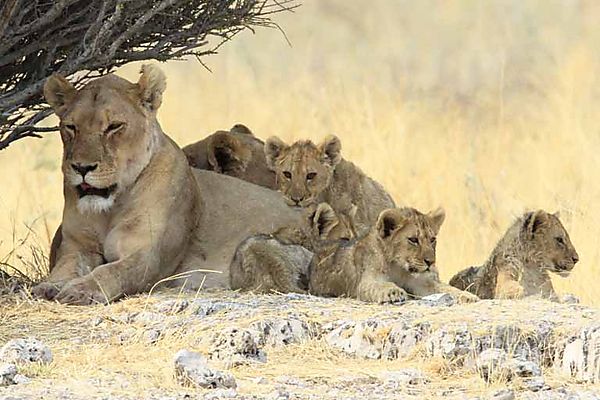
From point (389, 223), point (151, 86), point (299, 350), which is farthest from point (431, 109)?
point (299, 350)

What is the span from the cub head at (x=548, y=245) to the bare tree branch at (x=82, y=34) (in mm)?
1895

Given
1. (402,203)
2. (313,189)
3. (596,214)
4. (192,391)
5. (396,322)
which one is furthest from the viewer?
(402,203)

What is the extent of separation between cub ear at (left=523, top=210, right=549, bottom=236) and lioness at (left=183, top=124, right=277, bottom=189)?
219 cm

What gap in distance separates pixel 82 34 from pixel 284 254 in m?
1.80

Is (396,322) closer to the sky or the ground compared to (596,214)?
closer to the ground

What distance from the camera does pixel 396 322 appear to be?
8039mm

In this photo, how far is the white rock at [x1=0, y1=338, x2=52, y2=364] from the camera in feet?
24.0

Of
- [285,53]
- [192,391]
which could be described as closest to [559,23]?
[285,53]

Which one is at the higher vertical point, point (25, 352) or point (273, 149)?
point (273, 149)

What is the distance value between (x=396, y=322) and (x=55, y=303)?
80.9 inches

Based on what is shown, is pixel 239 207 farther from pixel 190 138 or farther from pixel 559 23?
pixel 559 23

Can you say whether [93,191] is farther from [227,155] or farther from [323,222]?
[227,155]

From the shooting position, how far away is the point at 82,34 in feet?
32.4

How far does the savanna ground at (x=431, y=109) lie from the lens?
1443cm
